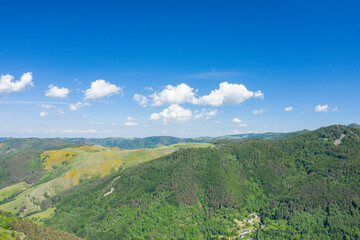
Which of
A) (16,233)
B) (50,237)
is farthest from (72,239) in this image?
(16,233)

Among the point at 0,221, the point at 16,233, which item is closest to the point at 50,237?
the point at 16,233

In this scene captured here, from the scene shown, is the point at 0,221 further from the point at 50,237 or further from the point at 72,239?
the point at 72,239

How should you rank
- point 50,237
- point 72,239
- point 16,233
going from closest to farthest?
point 16,233 < point 50,237 < point 72,239

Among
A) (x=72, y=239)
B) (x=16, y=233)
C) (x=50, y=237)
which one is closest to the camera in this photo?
(x=16, y=233)

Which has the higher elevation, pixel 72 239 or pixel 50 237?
pixel 50 237

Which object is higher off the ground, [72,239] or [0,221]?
[0,221]

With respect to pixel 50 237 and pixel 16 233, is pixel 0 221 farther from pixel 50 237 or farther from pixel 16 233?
pixel 50 237

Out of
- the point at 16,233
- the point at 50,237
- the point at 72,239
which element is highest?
the point at 16,233

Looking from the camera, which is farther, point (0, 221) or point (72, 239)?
point (72, 239)
